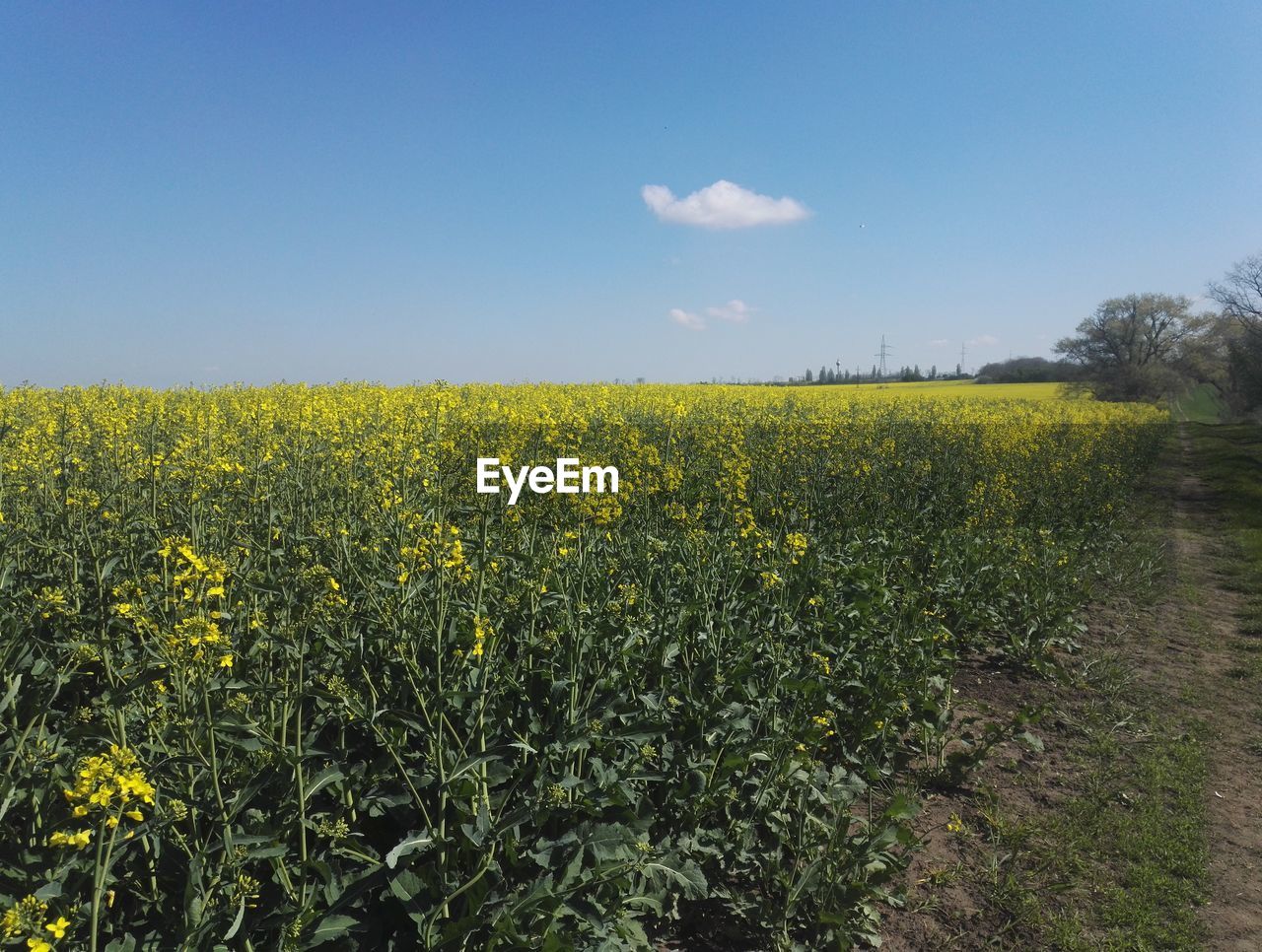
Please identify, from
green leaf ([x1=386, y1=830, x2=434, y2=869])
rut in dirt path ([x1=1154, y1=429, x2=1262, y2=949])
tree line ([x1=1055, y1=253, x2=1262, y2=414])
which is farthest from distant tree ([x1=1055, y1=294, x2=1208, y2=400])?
green leaf ([x1=386, y1=830, x2=434, y2=869])

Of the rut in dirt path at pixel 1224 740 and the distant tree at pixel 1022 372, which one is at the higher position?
the distant tree at pixel 1022 372

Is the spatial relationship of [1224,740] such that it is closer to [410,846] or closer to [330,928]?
[410,846]

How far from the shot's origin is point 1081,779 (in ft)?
15.0

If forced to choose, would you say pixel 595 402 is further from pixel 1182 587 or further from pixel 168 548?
pixel 168 548

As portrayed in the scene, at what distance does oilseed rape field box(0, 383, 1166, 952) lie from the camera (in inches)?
93.1

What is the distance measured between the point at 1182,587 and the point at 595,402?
14.4 metres

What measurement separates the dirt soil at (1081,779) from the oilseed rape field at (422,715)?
0.26m

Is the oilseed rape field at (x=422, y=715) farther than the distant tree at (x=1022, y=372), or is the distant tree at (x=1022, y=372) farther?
the distant tree at (x=1022, y=372)

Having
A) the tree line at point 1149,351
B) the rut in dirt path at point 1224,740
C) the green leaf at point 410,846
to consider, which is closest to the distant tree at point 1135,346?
the tree line at point 1149,351

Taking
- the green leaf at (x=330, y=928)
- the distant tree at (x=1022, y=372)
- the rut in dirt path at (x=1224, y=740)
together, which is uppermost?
the distant tree at (x=1022, y=372)

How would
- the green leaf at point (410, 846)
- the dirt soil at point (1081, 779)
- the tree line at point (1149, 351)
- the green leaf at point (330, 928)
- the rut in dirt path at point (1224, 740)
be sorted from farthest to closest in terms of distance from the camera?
the tree line at point (1149, 351) < the rut in dirt path at point (1224, 740) < the dirt soil at point (1081, 779) < the green leaf at point (410, 846) < the green leaf at point (330, 928)

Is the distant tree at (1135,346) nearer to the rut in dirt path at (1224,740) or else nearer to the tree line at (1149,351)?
the tree line at (1149,351)

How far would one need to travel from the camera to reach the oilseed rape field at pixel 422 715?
237 centimetres

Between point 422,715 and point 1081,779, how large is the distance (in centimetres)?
406
